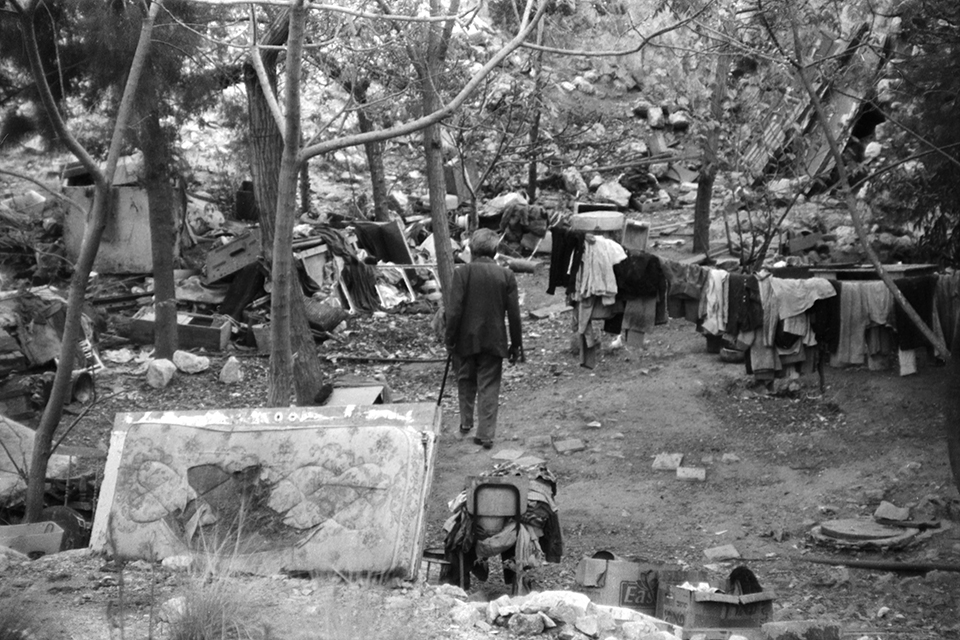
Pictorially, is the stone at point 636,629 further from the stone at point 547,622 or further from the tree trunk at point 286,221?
the tree trunk at point 286,221

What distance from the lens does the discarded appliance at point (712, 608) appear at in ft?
17.8

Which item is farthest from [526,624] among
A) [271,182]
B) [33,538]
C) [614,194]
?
[614,194]

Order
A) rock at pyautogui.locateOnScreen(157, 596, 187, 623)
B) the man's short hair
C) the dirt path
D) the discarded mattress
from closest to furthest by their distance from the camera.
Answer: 1. rock at pyautogui.locateOnScreen(157, 596, 187, 623)
2. the discarded mattress
3. the dirt path
4. the man's short hair

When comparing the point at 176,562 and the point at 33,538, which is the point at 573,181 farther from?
the point at 176,562

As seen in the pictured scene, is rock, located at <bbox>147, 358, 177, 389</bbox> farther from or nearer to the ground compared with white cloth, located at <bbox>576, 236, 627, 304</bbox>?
nearer to the ground

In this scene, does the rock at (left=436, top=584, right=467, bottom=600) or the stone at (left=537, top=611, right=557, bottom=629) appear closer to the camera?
the stone at (left=537, top=611, right=557, bottom=629)

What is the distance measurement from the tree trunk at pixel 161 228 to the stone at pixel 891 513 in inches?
322

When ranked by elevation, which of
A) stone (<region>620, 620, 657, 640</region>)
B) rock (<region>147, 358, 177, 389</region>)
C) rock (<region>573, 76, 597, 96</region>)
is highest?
rock (<region>573, 76, 597, 96</region>)

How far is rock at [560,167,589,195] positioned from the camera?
19484mm

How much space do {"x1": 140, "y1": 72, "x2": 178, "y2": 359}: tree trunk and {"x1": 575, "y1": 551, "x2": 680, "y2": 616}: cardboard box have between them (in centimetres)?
783

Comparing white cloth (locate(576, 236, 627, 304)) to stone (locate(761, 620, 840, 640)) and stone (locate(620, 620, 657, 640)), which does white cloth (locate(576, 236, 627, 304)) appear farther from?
stone (locate(620, 620, 657, 640))

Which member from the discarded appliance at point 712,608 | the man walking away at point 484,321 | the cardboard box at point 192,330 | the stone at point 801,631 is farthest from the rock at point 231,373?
the stone at point 801,631

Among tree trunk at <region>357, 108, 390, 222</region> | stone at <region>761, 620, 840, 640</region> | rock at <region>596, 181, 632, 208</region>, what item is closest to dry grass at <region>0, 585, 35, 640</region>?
stone at <region>761, 620, 840, 640</region>

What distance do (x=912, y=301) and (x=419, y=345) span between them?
23.0 feet
